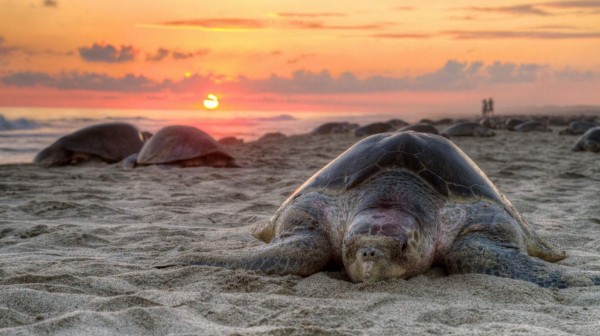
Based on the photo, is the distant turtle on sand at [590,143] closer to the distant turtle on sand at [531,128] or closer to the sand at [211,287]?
the sand at [211,287]

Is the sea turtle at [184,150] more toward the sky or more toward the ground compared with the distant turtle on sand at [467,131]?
more toward the sky

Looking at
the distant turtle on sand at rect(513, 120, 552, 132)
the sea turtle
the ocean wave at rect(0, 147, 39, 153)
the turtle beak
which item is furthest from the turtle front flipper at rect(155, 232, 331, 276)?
the distant turtle on sand at rect(513, 120, 552, 132)

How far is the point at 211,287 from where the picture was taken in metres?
3.13

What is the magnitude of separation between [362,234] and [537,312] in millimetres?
911

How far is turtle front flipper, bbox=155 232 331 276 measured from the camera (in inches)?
134

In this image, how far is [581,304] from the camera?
9.43 ft

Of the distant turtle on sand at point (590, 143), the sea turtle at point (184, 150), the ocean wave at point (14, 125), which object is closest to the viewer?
the sea turtle at point (184, 150)

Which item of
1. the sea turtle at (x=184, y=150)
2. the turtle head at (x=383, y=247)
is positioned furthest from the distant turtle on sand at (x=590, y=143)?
the turtle head at (x=383, y=247)

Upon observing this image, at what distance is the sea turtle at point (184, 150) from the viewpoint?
1085 cm

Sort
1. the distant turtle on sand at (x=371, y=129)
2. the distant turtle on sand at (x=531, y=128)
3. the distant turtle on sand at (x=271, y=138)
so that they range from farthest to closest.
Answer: the distant turtle on sand at (x=531, y=128), the distant turtle on sand at (x=371, y=129), the distant turtle on sand at (x=271, y=138)

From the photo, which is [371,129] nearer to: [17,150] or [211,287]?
[17,150]

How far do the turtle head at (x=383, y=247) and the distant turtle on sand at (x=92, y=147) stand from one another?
32.0ft

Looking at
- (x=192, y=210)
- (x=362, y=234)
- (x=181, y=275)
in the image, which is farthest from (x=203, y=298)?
(x=192, y=210)

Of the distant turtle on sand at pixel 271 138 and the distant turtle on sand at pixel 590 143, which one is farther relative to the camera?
the distant turtle on sand at pixel 271 138
